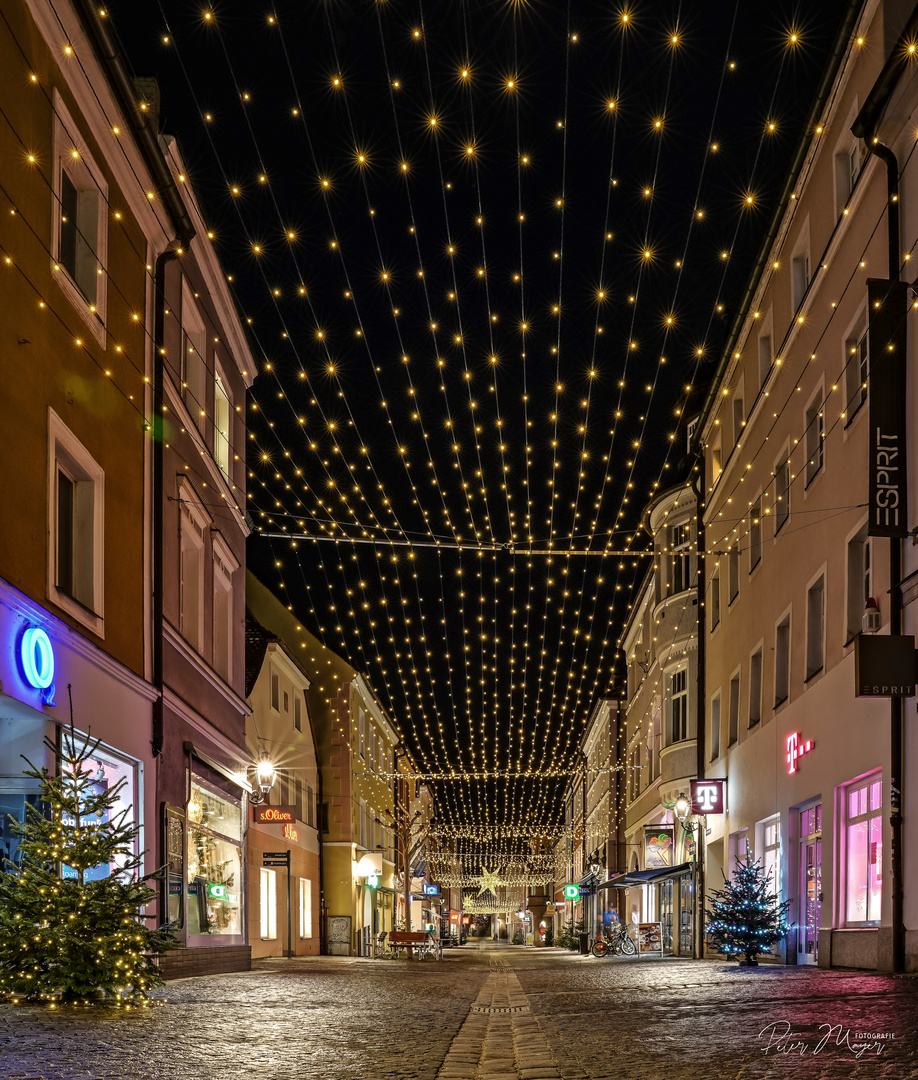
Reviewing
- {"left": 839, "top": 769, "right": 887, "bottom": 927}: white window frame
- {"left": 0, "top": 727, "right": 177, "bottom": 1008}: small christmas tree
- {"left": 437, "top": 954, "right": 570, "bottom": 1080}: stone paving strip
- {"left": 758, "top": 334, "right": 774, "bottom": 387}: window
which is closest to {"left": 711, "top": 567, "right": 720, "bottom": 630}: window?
{"left": 758, "top": 334, "right": 774, "bottom": 387}: window

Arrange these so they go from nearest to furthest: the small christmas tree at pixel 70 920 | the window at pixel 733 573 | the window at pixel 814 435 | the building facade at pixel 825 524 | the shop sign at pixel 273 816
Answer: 1. the small christmas tree at pixel 70 920
2. the building facade at pixel 825 524
3. the window at pixel 814 435
4. the window at pixel 733 573
5. the shop sign at pixel 273 816

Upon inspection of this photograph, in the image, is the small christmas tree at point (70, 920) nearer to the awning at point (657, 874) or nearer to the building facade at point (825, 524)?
the building facade at point (825, 524)

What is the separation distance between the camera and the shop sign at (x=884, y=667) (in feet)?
44.9

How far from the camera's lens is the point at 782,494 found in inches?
837

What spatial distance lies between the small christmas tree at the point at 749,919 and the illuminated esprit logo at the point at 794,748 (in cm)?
166

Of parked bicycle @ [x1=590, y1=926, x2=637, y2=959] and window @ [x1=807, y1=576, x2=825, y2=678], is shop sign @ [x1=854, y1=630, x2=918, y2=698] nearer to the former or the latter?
window @ [x1=807, y1=576, x2=825, y2=678]

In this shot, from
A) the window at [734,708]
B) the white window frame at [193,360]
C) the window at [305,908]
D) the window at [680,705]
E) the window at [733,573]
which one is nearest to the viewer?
the white window frame at [193,360]

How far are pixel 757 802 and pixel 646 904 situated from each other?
2121 centimetres

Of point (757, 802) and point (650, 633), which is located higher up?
point (650, 633)

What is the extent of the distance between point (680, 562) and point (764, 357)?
9199 millimetres

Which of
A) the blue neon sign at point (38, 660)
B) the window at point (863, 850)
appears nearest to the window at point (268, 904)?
the window at point (863, 850)

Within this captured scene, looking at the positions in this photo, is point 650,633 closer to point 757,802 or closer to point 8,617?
point 757,802

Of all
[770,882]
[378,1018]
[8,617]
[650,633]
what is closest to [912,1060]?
[378,1018]

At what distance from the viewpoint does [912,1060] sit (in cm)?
635
